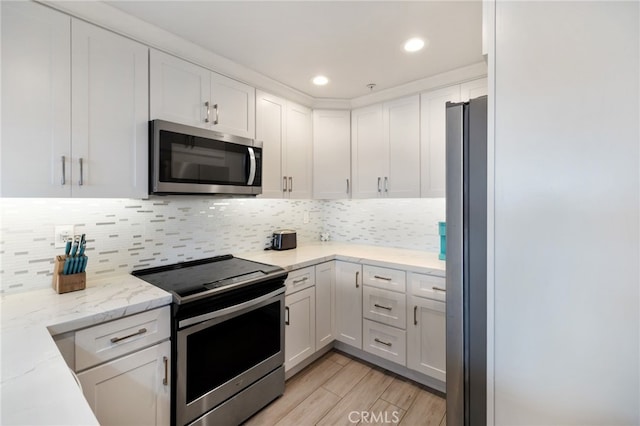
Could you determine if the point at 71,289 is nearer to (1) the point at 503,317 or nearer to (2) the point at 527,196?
(1) the point at 503,317

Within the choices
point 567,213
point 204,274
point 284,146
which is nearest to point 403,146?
point 284,146

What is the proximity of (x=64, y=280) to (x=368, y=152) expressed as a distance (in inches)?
93.7

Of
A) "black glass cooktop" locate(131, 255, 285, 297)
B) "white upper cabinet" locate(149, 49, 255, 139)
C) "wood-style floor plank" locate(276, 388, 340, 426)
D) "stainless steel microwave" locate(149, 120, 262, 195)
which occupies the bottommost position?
"wood-style floor plank" locate(276, 388, 340, 426)

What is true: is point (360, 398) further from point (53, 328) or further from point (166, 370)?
point (53, 328)

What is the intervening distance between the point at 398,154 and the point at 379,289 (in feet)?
3.93

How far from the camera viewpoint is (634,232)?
2.44 ft

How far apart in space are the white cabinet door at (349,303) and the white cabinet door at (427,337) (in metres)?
0.44

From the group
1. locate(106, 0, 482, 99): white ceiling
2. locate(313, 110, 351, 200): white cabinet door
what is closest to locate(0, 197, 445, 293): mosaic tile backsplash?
locate(313, 110, 351, 200): white cabinet door

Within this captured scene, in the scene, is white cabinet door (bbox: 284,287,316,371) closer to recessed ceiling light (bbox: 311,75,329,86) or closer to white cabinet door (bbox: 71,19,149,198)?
white cabinet door (bbox: 71,19,149,198)

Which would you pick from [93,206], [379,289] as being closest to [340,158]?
[379,289]

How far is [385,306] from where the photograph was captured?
7.43 ft

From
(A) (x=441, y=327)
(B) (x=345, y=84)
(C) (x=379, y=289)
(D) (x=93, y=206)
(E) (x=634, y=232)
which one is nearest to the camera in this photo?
(E) (x=634, y=232)

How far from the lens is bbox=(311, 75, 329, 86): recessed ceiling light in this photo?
2.32 meters

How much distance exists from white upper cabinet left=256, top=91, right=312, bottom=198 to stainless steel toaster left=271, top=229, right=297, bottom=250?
0.39 meters
